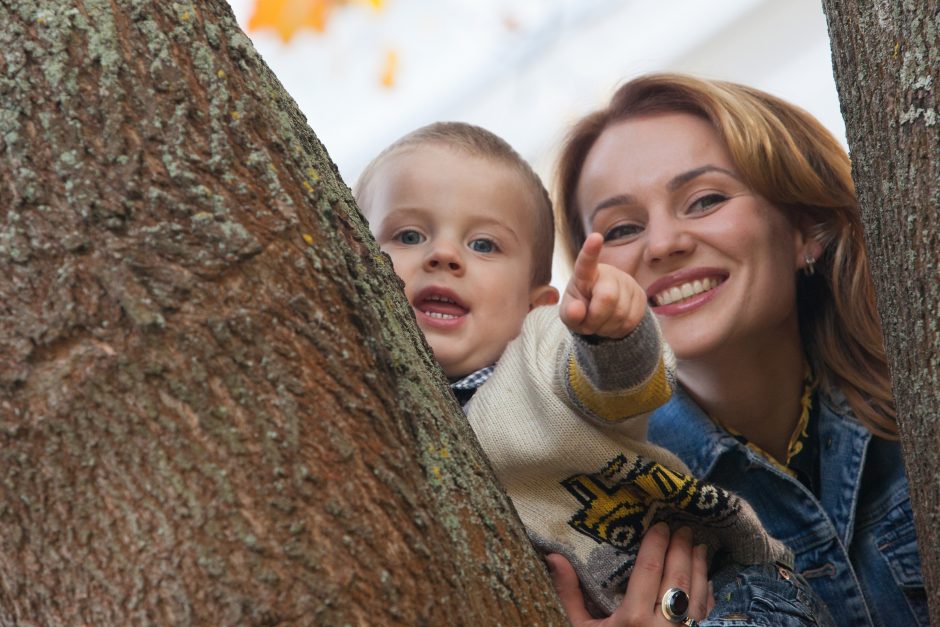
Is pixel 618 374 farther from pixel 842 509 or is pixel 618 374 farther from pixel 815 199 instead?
pixel 815 199

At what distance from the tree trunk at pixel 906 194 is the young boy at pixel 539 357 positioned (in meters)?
0.37

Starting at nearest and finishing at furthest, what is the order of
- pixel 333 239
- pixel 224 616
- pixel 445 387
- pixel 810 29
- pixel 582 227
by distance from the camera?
pixel 224 616 → pixel 333 239 → pixel 445 387 → pixel 582 227 → pixel 810 29

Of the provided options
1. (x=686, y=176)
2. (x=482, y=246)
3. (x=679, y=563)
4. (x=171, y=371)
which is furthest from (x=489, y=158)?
(x=171, y=371)

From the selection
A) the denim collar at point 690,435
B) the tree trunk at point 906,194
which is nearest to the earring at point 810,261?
the denim collar at point 690,435

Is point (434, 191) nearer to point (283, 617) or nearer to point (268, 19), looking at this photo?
point (283, 617)

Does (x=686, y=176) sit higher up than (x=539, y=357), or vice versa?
(x=686, y=176)

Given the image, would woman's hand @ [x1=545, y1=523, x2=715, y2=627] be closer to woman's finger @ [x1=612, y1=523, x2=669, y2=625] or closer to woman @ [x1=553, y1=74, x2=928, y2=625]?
woman's finger @ [x1=612, y1=523, x2=669, y2=625]

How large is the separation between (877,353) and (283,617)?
169 centimetres

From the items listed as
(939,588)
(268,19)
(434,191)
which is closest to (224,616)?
(939,588)

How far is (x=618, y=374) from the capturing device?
1420mm

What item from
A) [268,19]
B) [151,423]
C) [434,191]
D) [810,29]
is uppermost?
[268,19]

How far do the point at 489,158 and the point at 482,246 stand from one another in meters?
0.18

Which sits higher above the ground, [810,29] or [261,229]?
[810,29]

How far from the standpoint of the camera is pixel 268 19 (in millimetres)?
5418
